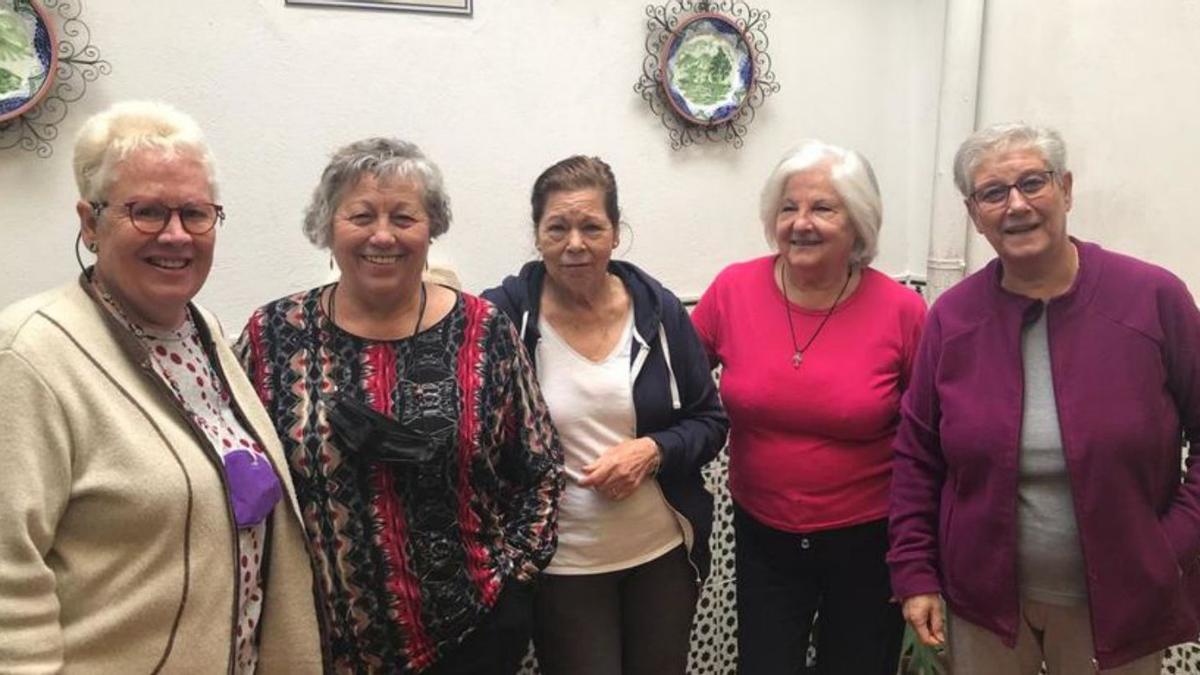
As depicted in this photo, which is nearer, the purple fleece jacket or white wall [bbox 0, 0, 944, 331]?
the purple fleece jacket

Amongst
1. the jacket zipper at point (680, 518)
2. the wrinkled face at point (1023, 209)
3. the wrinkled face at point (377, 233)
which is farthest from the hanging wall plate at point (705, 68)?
the wrinkled face at point (377, 233)

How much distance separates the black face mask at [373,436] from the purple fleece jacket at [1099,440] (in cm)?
92

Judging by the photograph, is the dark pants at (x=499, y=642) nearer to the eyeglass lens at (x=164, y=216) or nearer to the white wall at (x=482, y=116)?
the eyeglass lens at (x=164, y=216)

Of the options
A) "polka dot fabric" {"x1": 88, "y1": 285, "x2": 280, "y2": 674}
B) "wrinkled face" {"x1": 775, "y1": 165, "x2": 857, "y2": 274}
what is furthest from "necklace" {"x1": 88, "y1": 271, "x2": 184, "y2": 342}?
"wrinkled face" {"x1": 775, "y1": 165, "x2": 857, "y2": 274}

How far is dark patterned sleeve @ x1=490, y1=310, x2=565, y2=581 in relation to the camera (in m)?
1.50

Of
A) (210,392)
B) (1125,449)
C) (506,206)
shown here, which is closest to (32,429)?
(210,392)

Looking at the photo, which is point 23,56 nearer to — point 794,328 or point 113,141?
point 113,141

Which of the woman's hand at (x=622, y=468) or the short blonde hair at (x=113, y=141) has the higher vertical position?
the short blonde hair at (x=113, y=141)

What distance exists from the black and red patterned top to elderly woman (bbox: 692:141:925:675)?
60 centimetres

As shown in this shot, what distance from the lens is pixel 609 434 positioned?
1677 millimetres

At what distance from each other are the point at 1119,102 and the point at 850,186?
150 centimetres

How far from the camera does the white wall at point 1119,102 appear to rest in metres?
2.56

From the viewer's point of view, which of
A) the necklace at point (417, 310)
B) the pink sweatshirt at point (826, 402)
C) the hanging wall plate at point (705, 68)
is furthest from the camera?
the hanging wall plate at point (705, 68)

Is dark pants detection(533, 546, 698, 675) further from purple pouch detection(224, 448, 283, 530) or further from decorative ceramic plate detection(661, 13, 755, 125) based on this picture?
decorative ceramic plate detection(661, 13, 755, 125)
